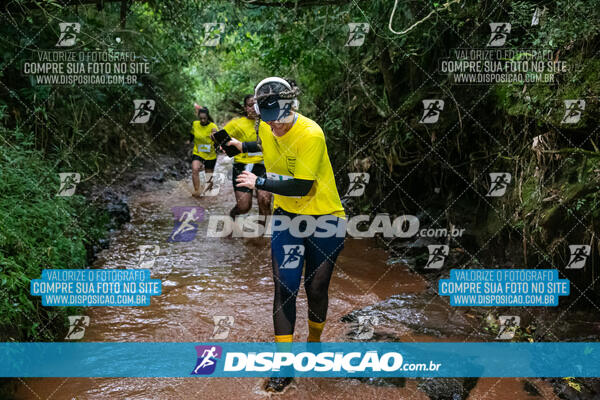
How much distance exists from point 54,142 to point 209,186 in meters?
3.48

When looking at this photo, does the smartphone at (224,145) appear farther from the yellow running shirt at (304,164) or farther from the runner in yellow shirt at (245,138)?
the runner in yellow shirt at (245,138)

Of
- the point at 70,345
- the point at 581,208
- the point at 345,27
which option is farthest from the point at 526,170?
the point at 70,345

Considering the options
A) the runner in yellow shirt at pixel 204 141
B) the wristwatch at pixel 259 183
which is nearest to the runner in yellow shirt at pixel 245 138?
the runner in yellow shirt at pixel 204 141

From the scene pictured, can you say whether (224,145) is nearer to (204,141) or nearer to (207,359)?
(207,359)

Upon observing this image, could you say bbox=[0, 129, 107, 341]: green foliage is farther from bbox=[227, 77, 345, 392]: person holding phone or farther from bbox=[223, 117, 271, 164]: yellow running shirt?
bbox=[223, 117, 271, 164]: yellow running shirt

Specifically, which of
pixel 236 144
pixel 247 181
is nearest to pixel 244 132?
pixel 236 144

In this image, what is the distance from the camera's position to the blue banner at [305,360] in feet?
11.0

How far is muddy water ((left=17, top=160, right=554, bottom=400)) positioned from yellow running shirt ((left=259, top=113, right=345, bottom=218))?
4.19ft

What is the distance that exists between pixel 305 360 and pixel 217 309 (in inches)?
53.7

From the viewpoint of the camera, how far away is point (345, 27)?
272 inches

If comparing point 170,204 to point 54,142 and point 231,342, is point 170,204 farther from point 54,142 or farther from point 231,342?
point 231,342

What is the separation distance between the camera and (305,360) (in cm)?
345

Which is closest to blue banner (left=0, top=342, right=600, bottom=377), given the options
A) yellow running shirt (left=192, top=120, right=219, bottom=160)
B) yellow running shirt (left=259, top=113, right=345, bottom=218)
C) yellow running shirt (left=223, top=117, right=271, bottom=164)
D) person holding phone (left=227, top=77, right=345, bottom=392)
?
person holding phone (left=227, top=77, right=345, bottom=392)

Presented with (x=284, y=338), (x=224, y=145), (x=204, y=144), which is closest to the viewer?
(x=284, y=338)
